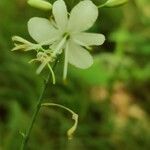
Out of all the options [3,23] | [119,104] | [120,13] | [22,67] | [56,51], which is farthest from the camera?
[120,13]

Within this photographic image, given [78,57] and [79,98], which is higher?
[78,57]

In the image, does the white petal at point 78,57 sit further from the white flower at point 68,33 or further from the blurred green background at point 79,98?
the blurred green background at point 79,98

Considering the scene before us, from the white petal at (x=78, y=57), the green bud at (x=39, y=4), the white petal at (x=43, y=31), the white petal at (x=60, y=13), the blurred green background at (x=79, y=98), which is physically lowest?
the blurred green background at (x=79, y=98)

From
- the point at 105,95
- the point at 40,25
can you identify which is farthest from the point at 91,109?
the point at 40,25

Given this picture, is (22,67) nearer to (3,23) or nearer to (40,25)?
(3,23)

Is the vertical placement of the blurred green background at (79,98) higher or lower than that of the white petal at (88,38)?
lower

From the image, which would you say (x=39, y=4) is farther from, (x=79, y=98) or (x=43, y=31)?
(x=79, y=98)

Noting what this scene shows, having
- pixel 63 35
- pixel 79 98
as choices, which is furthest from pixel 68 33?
pixel 79 98

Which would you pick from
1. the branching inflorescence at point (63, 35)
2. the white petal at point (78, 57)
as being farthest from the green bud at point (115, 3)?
the white petal at point (78, 57)
